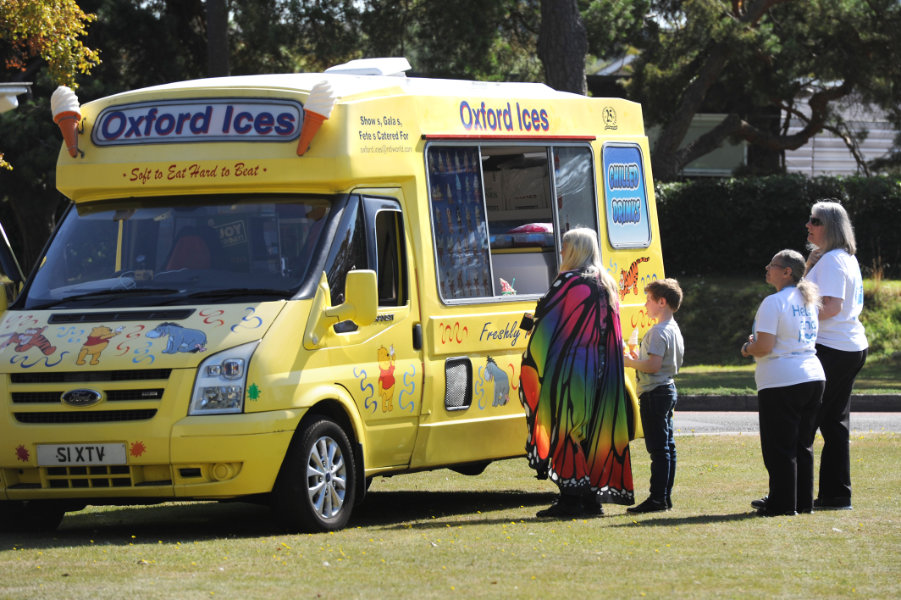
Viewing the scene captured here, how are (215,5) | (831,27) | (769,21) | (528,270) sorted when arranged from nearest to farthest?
(528,270)
(215,5)
(831,27)
(769,21)

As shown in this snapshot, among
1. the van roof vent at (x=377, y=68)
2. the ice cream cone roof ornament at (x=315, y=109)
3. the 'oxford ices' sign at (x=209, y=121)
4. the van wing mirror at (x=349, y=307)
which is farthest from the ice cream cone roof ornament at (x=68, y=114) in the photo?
the van roof vent at (x=377, y=68)

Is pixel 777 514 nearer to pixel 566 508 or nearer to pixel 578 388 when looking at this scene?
pixel 566 508

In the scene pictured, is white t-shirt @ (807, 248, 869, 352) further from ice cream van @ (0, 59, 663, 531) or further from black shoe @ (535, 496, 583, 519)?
ice cream van @ (0, 59, 663, 531)

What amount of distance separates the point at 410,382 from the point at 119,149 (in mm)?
2291

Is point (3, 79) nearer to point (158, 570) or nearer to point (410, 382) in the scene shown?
point (410, 382)

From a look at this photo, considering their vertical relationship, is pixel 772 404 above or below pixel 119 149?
below

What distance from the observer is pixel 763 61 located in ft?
97.6

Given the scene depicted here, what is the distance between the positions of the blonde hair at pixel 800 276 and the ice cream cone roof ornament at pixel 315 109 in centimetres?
286

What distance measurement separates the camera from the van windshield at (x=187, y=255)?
8523 millimetres

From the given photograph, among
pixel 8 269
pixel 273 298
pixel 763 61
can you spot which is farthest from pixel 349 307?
pixel 763 61

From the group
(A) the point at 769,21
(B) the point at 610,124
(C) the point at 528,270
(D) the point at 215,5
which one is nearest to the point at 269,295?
(C) the point at 528,270

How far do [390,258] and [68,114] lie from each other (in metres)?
A: 2.15

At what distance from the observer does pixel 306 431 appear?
27.5 feet

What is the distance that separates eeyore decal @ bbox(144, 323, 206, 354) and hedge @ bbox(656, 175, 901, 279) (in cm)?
2242
